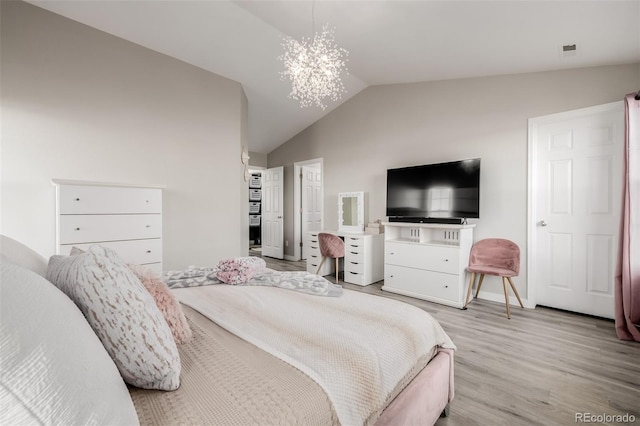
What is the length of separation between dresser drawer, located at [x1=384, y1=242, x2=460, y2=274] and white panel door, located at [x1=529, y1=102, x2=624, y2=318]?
0.85 metres

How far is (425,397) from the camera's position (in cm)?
123

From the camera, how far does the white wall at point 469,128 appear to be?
2912mm

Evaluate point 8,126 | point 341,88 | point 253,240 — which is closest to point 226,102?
point 341,88

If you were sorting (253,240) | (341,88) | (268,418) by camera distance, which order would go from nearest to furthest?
(268,418) → (341,88) → (253,240)

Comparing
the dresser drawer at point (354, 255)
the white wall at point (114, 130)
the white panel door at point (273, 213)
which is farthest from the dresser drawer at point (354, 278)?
the white panel door at point (273, 213)

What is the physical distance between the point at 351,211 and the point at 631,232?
3123 millimetres

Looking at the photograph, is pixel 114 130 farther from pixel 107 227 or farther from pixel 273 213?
pixel 273 213

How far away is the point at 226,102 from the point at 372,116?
7.17ft

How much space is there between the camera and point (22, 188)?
2424mm

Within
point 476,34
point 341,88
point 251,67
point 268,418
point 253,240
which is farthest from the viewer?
point 253,240

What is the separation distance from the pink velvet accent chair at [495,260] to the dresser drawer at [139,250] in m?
3.30

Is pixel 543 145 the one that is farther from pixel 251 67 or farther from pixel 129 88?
pixel 129 88

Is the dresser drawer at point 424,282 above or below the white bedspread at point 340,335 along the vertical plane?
below

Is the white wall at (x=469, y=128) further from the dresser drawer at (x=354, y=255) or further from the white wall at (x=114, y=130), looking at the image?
the white wall at (x=114, y=130)
